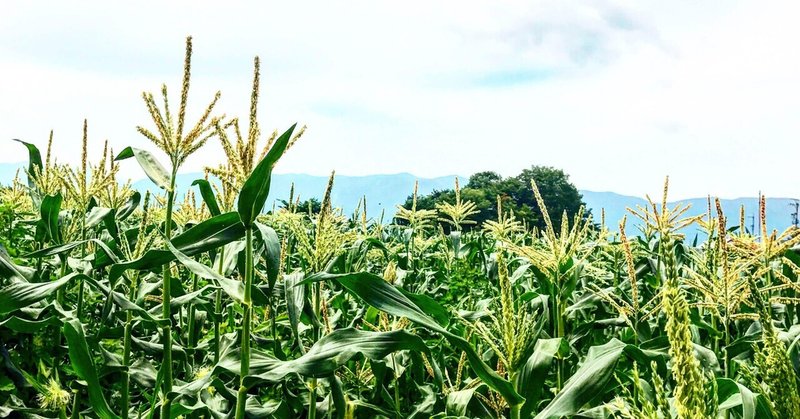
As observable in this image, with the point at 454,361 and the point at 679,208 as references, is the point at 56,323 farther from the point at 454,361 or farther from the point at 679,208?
the point at 679,208

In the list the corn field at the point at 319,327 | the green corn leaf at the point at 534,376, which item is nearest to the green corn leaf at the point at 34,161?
the corn field at the point at 319,327

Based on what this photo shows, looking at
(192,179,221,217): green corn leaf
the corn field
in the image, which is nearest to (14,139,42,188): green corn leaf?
the corn field

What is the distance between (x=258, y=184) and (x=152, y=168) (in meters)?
1.06

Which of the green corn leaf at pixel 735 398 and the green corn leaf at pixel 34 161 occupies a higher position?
the green corn leaf at pixel 34 161

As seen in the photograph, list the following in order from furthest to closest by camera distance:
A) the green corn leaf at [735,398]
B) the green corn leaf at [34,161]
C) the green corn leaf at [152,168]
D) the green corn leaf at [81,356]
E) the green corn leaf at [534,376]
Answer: the green corn leaf at [34,161]
the green corn leaf at [152,168]
the green corn leaf at [81,356]
the green corn leaf at [534,376]
the green corn leaf at [735,398]

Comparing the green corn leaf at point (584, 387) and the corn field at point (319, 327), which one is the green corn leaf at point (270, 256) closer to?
the corn field at point (319, 327)

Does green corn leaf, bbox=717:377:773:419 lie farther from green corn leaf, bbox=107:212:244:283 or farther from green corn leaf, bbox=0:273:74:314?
green corn leaf, bbox=0:273:74:314

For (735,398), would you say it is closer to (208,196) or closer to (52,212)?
(208,196)

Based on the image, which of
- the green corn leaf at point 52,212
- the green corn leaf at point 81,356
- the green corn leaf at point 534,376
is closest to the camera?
the green corn leaf at point 534,376

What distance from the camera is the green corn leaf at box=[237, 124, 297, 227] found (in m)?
1.97

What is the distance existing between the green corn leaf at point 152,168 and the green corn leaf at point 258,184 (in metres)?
0.80

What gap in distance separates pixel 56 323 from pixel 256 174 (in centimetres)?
162

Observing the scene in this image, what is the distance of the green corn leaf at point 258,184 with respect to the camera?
197cm

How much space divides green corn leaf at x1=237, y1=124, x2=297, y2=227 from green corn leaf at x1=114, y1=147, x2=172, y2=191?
80 centimetres
